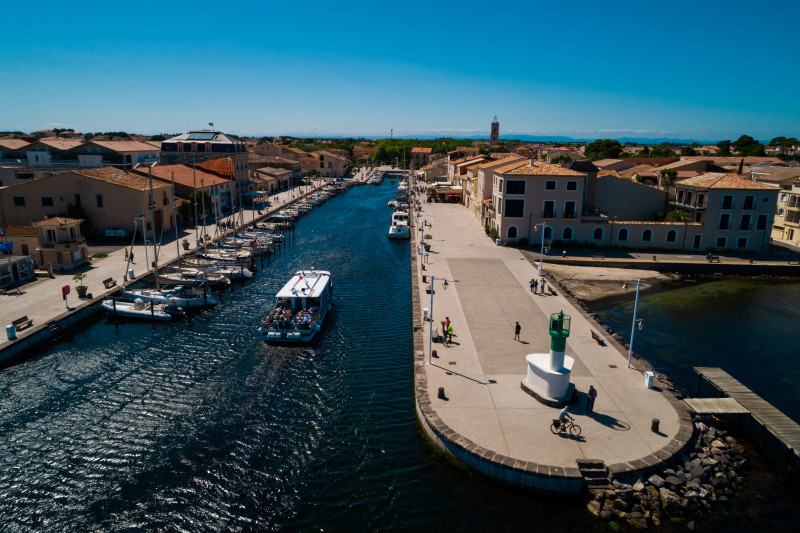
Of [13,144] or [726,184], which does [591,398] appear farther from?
[13,144]

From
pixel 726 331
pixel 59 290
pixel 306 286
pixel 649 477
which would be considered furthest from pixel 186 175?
pixel 649 477

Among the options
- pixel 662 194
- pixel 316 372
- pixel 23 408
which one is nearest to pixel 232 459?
pixel 316 372

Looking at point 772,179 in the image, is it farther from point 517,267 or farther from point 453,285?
point 453,285

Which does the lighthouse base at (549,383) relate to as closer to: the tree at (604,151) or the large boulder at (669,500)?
the large boulder at (669,500)

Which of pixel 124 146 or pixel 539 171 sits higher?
pixel 124 146

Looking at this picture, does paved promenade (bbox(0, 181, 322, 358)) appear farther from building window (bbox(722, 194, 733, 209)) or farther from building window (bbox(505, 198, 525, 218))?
building window (bbox(722, 194, 733, 209))
